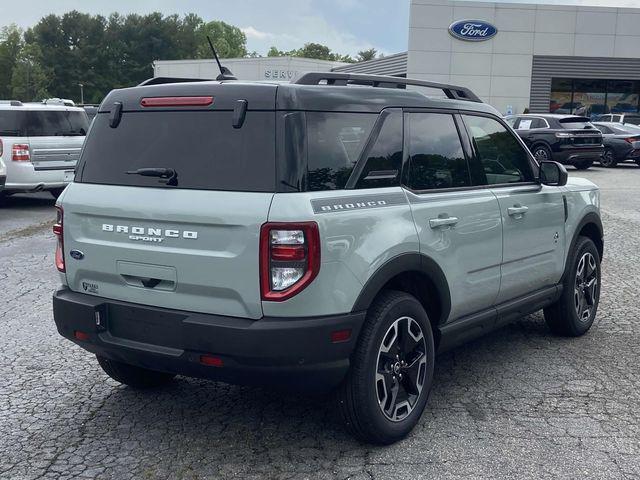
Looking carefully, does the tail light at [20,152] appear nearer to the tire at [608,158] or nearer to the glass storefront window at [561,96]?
the tire at [608,158]

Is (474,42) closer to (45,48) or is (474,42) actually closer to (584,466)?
(584,466)

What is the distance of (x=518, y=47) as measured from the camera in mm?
36875

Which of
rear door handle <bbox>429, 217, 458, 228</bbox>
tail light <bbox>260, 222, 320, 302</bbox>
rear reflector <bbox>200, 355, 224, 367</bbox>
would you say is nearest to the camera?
tail light <bbox>260, 222, 320, 302</bbox>

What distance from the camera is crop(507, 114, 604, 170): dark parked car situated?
21.4m

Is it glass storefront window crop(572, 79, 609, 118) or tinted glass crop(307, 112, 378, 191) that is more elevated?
glass storefront window crop(572, 79, 609, 118)

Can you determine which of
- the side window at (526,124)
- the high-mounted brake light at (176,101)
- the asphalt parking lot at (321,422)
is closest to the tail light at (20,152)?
the asphalt parking lot at (321,422)

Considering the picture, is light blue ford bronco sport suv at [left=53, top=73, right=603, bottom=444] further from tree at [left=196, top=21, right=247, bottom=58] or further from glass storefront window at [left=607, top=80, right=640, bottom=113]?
tree at [left=196, top=21, right=247, bottom=58]

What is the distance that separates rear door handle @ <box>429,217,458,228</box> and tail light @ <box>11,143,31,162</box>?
415 inches

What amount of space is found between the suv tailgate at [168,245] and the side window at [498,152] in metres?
1.93

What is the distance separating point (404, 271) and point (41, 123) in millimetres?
11087

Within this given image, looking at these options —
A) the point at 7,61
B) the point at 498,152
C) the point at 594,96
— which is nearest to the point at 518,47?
the point at 594,96

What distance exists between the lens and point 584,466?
3625 millimetres

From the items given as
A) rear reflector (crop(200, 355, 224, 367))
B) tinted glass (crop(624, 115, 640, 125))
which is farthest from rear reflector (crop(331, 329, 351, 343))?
tinted glass (crop(624, 115, 640, 125))

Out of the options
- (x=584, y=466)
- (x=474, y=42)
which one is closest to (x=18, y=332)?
(x=584, y=466)
